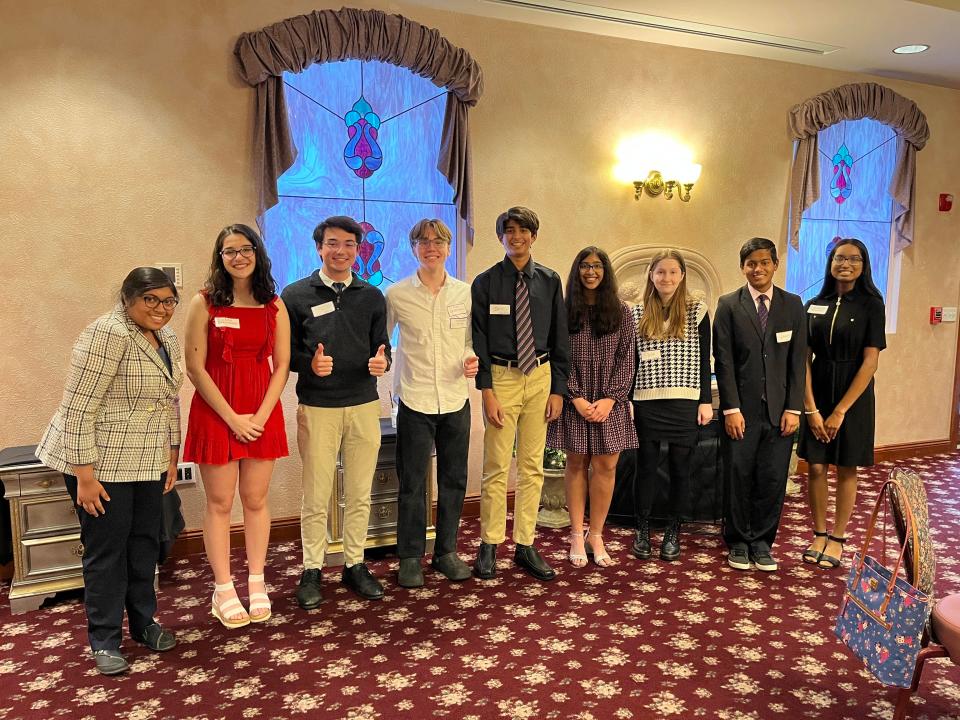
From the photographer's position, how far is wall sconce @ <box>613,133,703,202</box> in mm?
4812

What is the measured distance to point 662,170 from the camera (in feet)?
16.0

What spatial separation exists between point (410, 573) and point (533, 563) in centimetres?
58

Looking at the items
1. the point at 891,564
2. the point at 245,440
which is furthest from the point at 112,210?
the point at 891,564

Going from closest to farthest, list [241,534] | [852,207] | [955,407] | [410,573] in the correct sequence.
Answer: [410,573], [241,534], [852,207], [955,407]

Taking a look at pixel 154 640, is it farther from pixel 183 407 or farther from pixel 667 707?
pixel 667 707

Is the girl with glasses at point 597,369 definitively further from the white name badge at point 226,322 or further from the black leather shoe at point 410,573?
the white name badge at point 226,322

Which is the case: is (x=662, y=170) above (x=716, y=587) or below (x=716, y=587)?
above

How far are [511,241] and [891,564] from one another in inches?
91.2

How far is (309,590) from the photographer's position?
321 centimetres

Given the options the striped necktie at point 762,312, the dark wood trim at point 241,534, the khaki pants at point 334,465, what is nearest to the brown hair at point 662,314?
the striped necktie at point 762,312

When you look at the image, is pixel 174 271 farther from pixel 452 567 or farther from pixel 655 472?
pixel 655 472

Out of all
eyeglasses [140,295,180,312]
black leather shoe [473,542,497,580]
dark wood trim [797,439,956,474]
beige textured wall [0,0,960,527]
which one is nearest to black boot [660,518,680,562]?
black leather shoe [473,542,497,580]

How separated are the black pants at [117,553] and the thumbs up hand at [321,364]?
0.68m

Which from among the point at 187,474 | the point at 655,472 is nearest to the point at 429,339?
the point at 655,472
